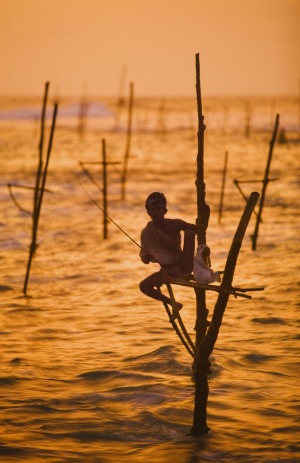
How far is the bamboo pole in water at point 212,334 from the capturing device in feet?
18.3

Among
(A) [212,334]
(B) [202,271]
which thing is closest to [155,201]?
(B) [202,271]

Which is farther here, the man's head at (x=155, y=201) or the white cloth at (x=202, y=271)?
the man's head at (x=155, y=201)

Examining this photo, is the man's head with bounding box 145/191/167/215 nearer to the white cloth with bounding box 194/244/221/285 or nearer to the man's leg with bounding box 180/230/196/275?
the man's leg with bounding box 180/230/196/275

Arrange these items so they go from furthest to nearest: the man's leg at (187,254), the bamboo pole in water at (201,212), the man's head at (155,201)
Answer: the man's leg at (187,254)
the man's head at (155,201)
the bamboo pole in water at (201,212)

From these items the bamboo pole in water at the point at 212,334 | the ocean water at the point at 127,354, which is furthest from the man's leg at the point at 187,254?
the ocean water at the point at 127,354

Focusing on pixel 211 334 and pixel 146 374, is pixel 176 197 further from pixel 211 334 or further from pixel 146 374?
pixel 211 334

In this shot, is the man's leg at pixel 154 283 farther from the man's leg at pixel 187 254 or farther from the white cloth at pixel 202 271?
the white cloth at pixel 202 271

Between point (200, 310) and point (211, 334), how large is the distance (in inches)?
20.0

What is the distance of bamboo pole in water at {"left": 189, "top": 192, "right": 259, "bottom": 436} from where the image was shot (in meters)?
5.58

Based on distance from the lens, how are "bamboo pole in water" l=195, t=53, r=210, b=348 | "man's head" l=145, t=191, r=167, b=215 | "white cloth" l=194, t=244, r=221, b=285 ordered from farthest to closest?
"man's head" l=145, t=191, r=167, b=215 < "bamboo pole in water" l=195, t=53, r=210, b=348 < "white cloth" l=194, t=244, r=221, b=285

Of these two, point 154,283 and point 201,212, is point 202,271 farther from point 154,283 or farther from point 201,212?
point 154,283

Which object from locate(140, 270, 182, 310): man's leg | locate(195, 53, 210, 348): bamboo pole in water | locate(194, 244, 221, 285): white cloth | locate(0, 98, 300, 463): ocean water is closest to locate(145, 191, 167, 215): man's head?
Result: locate(195, 53, 210, 348): bamboo pole in water

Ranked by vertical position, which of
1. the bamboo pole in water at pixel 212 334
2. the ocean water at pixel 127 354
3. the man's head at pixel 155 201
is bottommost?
the ocean water at pixel 127 354

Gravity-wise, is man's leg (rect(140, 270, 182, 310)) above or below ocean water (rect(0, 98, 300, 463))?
above
